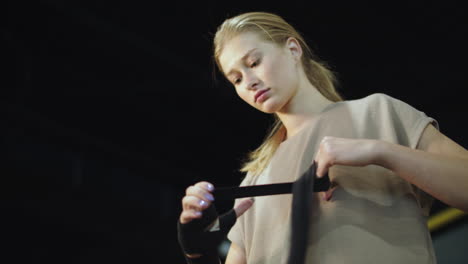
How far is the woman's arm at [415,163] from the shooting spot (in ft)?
2.62

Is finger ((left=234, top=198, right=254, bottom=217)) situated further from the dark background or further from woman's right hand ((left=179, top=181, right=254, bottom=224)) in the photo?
the dark background

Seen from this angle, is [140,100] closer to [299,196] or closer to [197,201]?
[197,201]

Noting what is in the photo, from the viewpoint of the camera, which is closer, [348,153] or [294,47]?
[348,153]

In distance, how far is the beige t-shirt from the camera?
0.82m

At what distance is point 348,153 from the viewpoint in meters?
0.81

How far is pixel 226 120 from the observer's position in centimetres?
269

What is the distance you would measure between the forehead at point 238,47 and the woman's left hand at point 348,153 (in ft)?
0.88

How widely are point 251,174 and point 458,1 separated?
1.29m

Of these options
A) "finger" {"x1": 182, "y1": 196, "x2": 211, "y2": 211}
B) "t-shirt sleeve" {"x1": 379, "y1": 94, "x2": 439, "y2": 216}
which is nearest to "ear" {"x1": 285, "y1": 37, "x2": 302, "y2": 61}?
"t-shirt sleeve" {"x1": 379, "y1": 94, "x2": 439, "y2": 216}

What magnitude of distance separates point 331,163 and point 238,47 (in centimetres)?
31

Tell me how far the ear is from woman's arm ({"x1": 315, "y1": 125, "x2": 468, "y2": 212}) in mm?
304

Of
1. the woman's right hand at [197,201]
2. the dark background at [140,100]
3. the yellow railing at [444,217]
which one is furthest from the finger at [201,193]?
the yellow railing at [444,217]

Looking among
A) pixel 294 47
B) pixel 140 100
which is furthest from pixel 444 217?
pixel 294 47

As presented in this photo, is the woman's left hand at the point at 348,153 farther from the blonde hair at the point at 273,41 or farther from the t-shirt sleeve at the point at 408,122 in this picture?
the blonde hair at the point at 273,41
